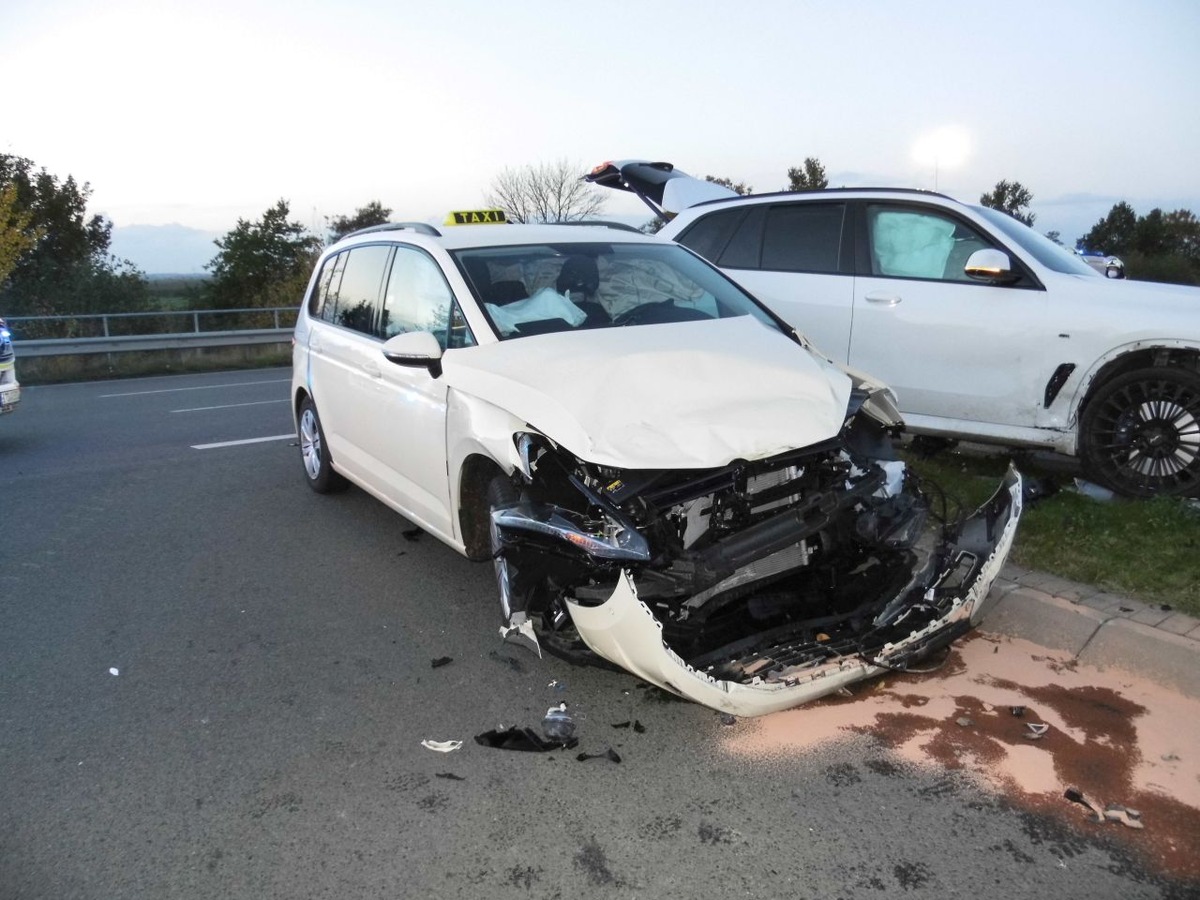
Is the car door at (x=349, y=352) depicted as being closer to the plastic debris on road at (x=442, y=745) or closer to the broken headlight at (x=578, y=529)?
the broken headlight at (x=578, y=529)

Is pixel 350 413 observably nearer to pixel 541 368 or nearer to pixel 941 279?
pixel 541 368

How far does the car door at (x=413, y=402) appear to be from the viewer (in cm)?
450

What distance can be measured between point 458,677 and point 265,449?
5684 millimetres

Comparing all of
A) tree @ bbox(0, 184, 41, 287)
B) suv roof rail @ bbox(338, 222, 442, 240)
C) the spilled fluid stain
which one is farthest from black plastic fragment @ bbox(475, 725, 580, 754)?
tree @ bbox(0, 184, 41, 287)

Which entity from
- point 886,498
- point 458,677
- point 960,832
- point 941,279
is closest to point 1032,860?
point 960,832

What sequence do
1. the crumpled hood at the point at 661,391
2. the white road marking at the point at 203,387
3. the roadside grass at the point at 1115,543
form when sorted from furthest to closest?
the white road marking at the point at 203,387 < the roadside grass at the point at 1115,543 < the crumpled hood at the point at 661,391

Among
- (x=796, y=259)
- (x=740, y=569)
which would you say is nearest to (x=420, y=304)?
(x=740, y=569)

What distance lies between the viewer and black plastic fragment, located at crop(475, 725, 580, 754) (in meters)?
3.43

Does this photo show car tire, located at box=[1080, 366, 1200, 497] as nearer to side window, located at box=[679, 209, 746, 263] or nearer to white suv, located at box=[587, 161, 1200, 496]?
white suv, located at box=[587, 161, 1200, 496]

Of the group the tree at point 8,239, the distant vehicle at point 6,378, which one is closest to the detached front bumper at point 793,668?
the distant vehicle at point 6,378

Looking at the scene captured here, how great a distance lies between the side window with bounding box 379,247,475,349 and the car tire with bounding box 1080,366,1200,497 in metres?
3.78

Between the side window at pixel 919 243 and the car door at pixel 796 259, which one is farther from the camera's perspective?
the car door at pixel 796 259

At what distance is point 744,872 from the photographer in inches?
106

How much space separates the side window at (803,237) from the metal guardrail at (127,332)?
14690 mm
